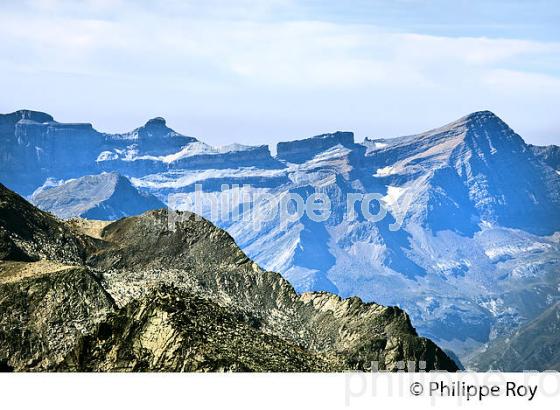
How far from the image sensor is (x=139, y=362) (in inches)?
2228

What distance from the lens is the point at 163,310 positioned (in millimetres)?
58406

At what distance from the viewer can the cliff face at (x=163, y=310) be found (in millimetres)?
57969

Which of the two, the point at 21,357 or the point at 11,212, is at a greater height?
the point at 11,212

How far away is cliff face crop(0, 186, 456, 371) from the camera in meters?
58.0

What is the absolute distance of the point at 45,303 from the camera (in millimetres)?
69375

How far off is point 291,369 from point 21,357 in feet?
60.8

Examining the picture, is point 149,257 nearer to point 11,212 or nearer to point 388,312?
point 11,212

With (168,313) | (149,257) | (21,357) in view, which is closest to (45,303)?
(21,357)

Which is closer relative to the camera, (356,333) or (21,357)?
(21,357)

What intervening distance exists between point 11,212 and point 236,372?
4315 centimetres
